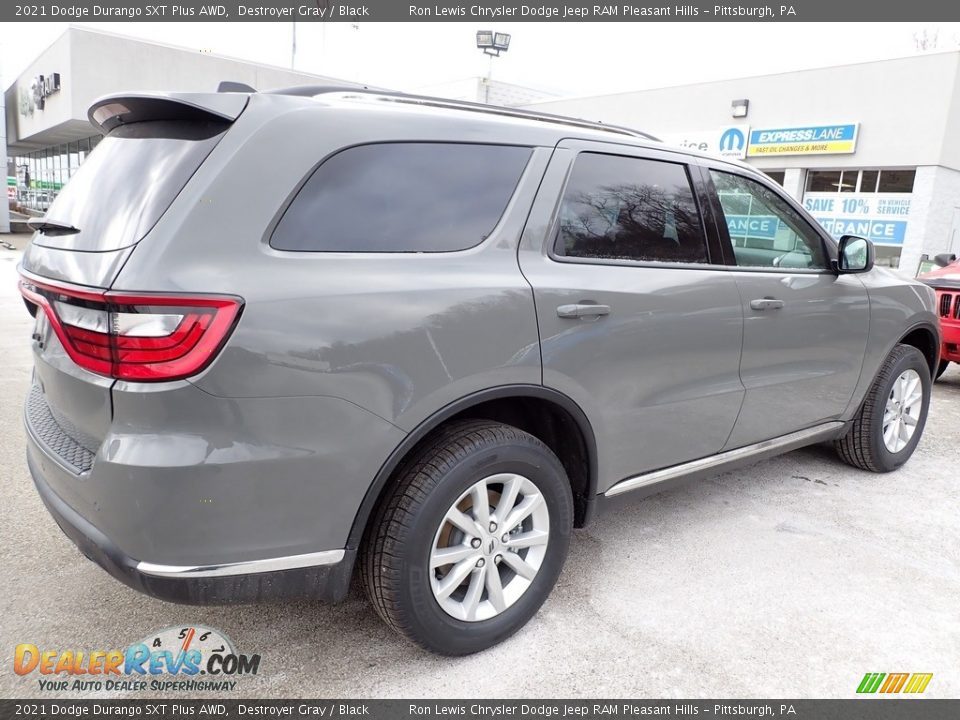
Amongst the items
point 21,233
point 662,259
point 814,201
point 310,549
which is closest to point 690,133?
point 814,201

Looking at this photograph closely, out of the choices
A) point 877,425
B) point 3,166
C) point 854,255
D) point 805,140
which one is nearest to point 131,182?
point 854,255

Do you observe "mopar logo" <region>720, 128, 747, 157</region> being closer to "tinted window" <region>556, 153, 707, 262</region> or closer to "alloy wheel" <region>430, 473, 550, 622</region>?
"tinted window" <region>556, 153, 707, 262</region>

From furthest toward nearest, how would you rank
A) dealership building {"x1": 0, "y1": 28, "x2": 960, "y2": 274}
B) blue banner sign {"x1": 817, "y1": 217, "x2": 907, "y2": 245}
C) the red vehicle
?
blue banner sign {"x1": 817, "y1": 217, "x2": 907, "y2": 245} → dealership building {"x1": 0, "y1": 28, "x2": 960, "y2": 274} → the red vehicle

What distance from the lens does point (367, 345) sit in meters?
2.11

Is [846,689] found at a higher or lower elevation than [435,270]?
lower

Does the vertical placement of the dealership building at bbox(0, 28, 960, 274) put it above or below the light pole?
below

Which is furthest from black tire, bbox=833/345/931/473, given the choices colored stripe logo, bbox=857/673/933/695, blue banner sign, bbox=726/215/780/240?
colored stripe logo, bbox=857/673/933/695

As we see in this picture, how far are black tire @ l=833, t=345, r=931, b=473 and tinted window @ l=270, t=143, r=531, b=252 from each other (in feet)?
9.49

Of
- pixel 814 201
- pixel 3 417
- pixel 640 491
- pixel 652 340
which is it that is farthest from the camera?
pixel 814 201

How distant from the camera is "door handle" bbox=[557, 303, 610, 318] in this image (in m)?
2.57

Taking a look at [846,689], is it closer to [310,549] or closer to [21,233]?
[310,549]

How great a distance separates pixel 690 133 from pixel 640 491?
758 inches

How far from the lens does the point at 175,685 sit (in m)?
2.39

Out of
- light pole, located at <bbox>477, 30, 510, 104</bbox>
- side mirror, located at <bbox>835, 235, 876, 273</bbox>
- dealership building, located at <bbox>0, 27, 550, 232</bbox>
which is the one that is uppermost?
light pole, located at <bbox>477, 30, 510, 104</bbox>
